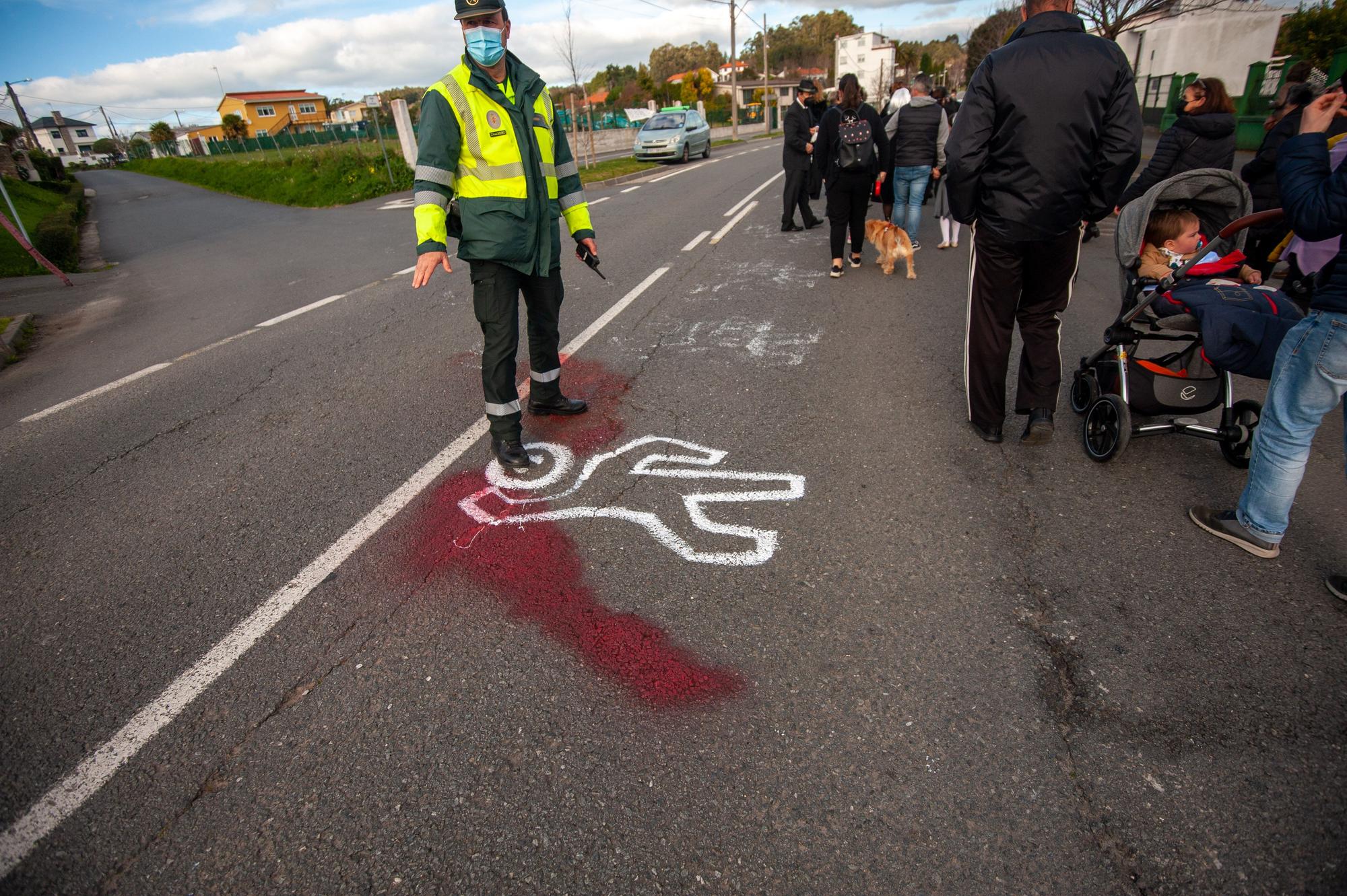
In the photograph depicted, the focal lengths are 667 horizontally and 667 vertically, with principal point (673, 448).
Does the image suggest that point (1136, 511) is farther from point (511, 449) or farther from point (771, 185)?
point (771, 185)

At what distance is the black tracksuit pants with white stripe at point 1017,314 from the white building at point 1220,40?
2526cm

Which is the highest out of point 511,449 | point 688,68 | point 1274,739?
point 688,68

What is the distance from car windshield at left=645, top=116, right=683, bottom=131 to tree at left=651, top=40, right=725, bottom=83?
283 ft

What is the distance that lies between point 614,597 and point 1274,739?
89.3 inches

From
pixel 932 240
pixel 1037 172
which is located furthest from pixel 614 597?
pixel 932 240

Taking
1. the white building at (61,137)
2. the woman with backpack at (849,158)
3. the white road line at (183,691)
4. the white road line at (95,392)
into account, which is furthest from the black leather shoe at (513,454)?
the white building at (61,137)

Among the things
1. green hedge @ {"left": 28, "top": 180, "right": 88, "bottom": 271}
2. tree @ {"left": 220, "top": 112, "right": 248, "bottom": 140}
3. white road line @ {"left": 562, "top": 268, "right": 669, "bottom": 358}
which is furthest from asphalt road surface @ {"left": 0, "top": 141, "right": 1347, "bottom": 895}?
tree @ {"left": 220, "top": 112, "right": 248, "bottom": 140}

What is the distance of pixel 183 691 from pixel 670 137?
24.6 m

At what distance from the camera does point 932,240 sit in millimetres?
9570

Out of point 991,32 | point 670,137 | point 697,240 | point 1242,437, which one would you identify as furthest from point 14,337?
point 991,32

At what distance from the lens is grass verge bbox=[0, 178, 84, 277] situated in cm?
1172

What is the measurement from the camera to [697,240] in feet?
32.9

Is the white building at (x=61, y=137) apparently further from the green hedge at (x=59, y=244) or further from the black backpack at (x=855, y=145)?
the black backpack at (x=855, y=145)

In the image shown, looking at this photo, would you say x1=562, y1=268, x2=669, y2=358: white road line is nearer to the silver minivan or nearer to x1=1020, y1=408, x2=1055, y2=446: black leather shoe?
x1=1020, y1=408, x2=1055, y2=446: black leather shoe
